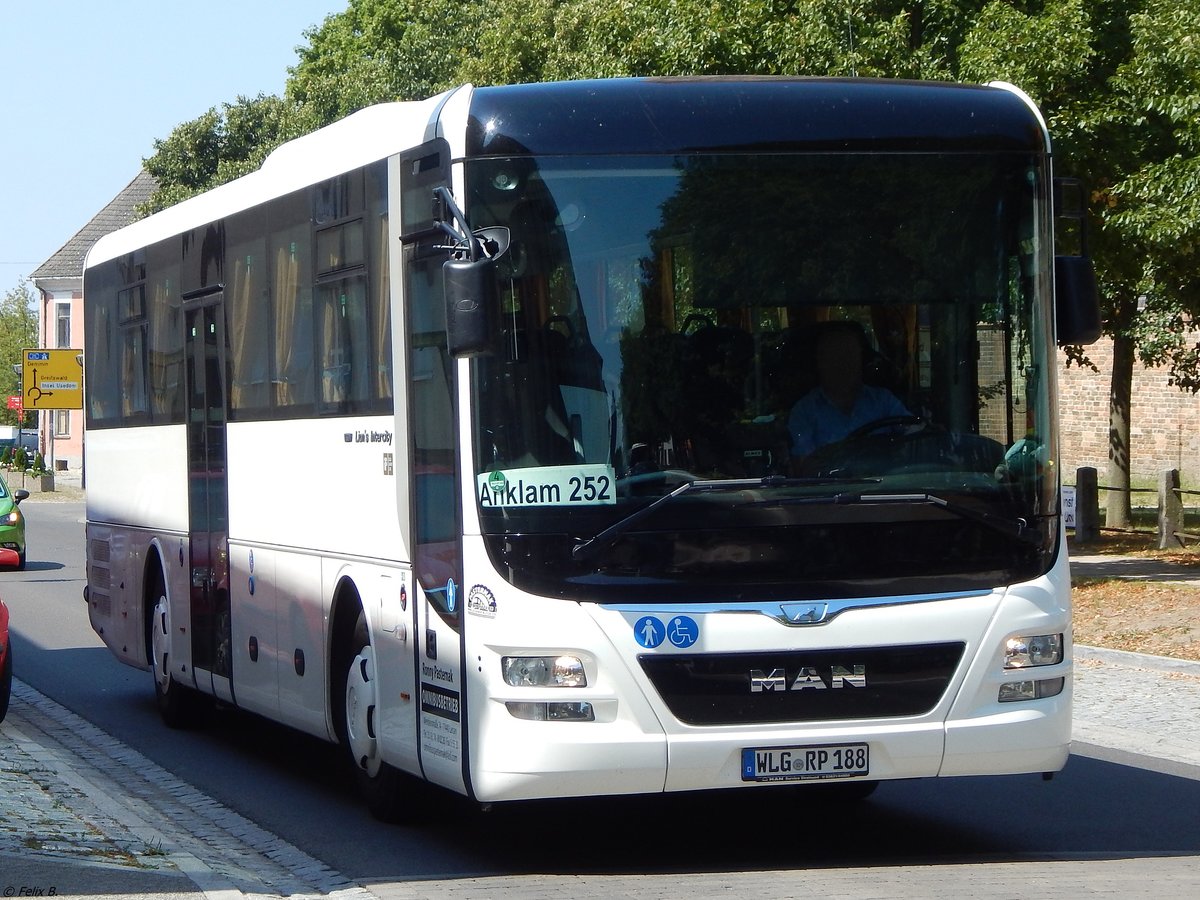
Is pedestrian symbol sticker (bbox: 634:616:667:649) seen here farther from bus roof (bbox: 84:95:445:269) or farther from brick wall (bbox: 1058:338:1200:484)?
brick wall (bbox: 1058:338:1200:484)

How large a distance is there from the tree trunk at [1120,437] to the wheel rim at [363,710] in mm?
22924

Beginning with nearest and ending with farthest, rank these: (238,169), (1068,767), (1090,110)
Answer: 1. (1068,767)
2. (1090,110)
3. (238,169)

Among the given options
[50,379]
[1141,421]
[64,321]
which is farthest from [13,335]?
[1141,421]

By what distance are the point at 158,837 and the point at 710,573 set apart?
2.87 metres

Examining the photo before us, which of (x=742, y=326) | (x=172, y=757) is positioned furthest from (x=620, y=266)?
(x=172, y=757)

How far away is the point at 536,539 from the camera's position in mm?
7406

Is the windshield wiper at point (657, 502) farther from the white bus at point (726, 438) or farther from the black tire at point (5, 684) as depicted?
the black tire at point (5, 684)

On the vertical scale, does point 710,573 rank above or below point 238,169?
below

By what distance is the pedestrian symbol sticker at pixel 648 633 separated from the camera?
7.35 m

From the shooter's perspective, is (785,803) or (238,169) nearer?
(785,803)

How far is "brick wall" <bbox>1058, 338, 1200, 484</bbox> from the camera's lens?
45062mm

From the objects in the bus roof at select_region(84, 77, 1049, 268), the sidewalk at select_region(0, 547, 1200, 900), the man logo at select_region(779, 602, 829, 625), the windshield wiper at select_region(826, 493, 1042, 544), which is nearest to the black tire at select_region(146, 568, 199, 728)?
the sidewalk at select_region(0, 547, 1200, 900)

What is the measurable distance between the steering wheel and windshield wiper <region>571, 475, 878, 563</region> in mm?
303

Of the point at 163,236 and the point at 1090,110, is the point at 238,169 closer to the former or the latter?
the point at 1090,110
